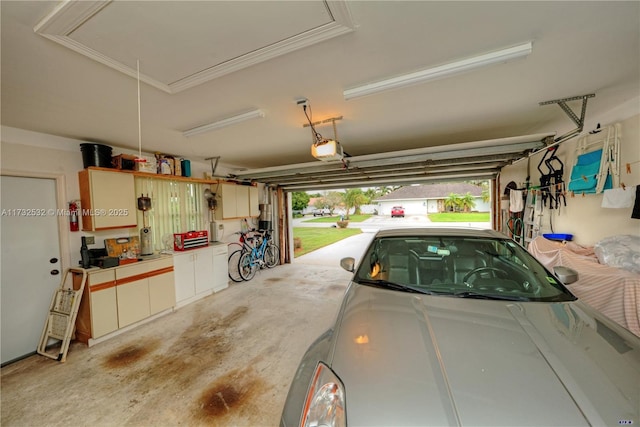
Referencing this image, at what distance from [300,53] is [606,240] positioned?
A: 3676mm

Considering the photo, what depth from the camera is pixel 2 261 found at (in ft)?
8.70

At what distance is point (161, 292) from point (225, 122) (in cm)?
288

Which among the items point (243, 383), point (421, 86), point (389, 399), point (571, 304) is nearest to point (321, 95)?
point (421, 86)

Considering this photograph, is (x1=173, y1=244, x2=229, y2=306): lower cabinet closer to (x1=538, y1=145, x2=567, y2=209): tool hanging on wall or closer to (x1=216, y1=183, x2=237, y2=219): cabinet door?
(x1=216, y1=183, x2=237, y2=219): cabinet door

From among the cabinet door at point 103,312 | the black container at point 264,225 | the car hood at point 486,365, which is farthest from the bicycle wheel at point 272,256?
the car hood at point 486,365

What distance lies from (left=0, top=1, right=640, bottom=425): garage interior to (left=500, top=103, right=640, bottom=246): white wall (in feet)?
0.07

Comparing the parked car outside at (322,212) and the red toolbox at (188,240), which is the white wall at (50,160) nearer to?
the red toolbox at (188,240)

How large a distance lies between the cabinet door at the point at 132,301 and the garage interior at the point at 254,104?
0.68 ft

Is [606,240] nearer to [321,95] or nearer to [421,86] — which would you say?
[421,86]

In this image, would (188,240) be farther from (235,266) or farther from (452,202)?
(452,202)

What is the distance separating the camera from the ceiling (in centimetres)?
124

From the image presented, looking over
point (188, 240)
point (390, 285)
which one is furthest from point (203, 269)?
point (390, 285)

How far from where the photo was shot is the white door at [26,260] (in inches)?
105

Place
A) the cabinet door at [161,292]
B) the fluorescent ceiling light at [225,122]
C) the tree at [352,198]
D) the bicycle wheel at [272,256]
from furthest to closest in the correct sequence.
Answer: the tree at [352,198]
the bicycle wheel at [272,256]
the cabinet door at [161,292]
the fluorescent ceiling light at [225,122]
